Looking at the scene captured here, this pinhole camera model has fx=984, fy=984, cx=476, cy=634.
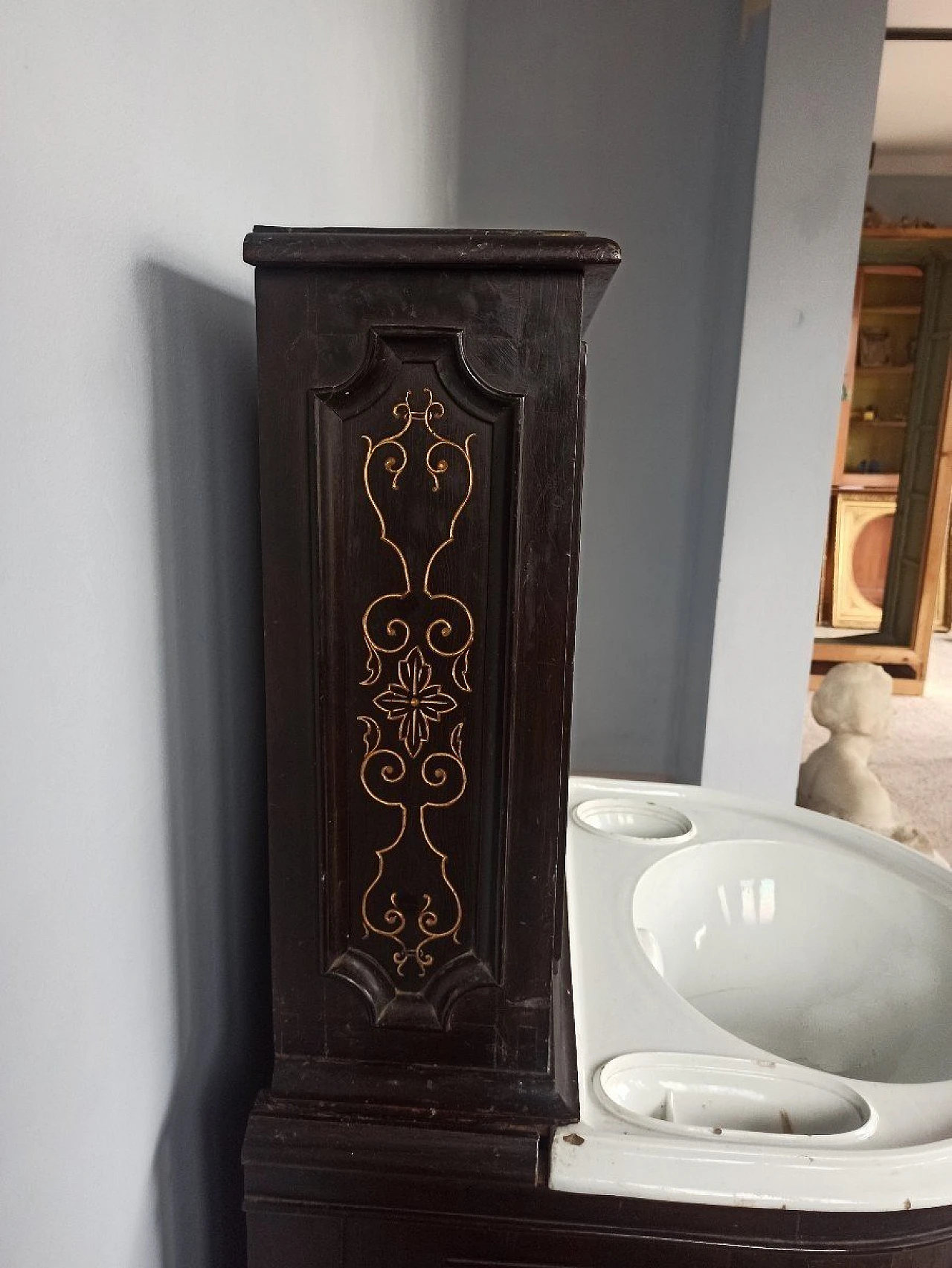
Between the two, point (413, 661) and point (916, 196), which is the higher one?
point (916, 196)

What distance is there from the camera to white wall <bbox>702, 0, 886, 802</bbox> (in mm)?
2518

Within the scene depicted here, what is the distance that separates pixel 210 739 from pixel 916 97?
4.76m

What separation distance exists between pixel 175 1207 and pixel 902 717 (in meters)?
4.37

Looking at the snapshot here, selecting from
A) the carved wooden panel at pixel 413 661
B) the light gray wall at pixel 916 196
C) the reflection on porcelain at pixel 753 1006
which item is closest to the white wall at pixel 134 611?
the carved wooden panel at pixel 413 661

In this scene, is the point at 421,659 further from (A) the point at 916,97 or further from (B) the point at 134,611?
(A) the point at 916,97

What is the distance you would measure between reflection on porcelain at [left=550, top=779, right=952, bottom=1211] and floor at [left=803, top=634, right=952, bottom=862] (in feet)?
6.79

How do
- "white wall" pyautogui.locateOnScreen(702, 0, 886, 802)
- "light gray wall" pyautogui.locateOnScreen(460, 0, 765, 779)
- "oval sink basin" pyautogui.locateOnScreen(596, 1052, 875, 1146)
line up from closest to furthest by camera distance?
"oval sink basin" pyautogui.locateOnScreen(596, 1052, 875, 1146), "white wall" pyautogui.locateOnScreen(702, 0, 886, 802), "light gray wall" pyautogui.locateOnScreen(460, 0, 765, 779)

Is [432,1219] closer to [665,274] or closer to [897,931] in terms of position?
[897,931]

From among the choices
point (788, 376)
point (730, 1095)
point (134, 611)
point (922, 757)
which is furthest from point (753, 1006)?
point (922, 757)

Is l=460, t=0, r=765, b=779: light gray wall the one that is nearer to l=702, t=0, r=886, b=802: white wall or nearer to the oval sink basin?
l=702, t=0, r=886, b=802: white wall

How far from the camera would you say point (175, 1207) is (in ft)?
2.72

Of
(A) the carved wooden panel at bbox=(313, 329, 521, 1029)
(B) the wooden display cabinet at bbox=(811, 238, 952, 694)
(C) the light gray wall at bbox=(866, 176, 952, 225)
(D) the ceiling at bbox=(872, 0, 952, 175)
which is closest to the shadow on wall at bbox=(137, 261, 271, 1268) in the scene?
(A) the carved wooden panel at bbox=(313, 329, 521, 1029)

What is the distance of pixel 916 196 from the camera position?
16.8 ft

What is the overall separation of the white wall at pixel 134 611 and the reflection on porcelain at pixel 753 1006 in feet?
1.11
